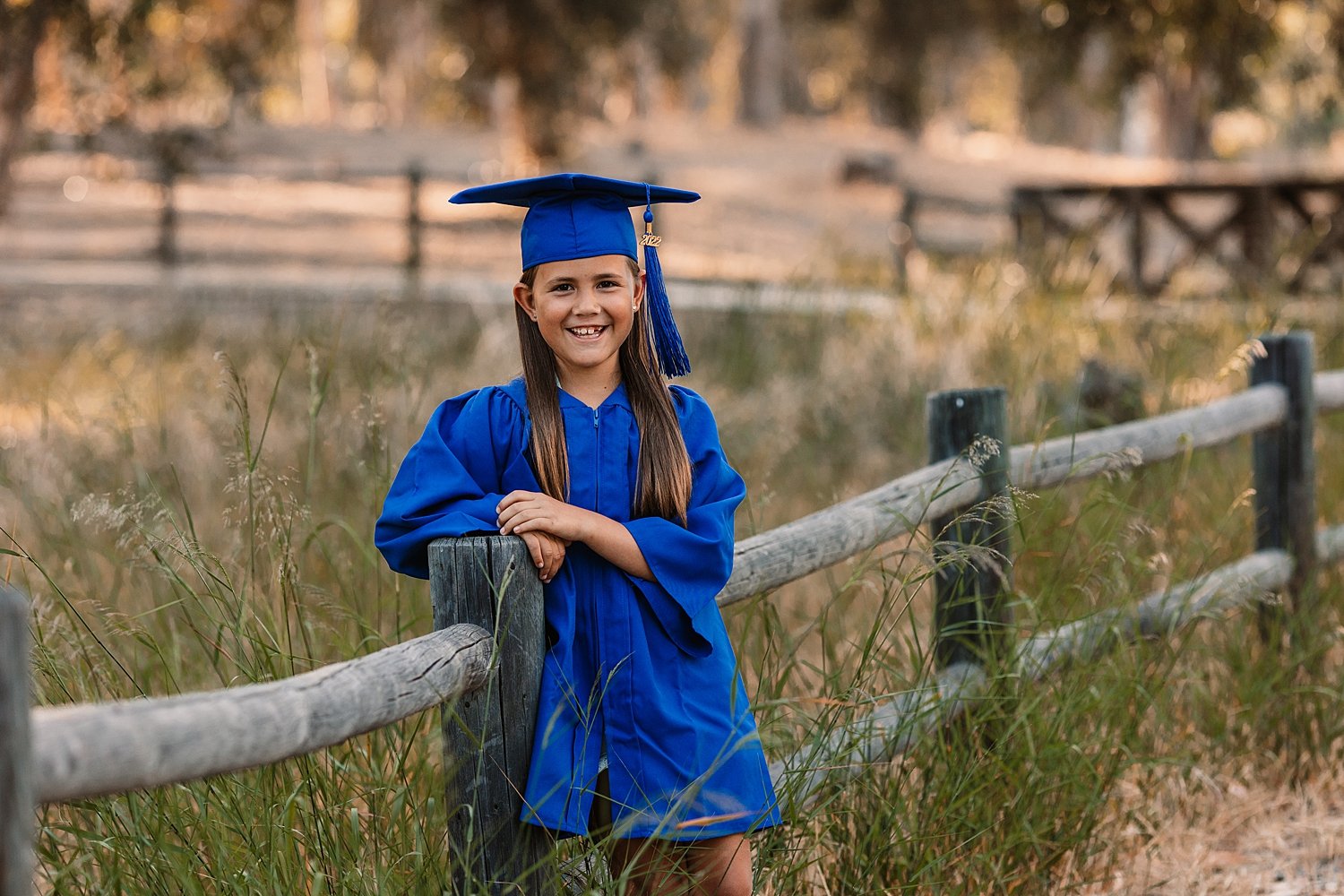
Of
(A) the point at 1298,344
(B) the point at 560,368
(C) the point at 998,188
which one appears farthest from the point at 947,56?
(B) the point at 560,368

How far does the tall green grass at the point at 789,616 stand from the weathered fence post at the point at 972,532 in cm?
11

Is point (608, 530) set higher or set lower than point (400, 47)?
lower

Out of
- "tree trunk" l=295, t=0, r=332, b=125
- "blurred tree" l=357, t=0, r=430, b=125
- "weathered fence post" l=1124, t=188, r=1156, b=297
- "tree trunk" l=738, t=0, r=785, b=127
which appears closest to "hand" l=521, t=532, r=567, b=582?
"weathered fence post" l=1124, t=188, r=1156, b=297

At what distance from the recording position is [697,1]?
41656 millimetres

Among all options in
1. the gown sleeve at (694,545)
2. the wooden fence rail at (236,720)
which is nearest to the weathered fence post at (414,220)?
the gown sleeve at (694,545)

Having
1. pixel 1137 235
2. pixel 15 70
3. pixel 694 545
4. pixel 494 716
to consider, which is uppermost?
pixel 15 70

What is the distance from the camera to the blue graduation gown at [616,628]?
2.26 m

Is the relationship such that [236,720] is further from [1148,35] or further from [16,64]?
[1148,35]

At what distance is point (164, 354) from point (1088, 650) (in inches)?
324

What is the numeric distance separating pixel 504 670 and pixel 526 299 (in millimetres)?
585

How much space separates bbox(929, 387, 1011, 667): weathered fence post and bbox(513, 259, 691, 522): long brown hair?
1086 mm

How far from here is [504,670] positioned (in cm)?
226

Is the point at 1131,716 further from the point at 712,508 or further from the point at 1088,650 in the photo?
the point at 712,508

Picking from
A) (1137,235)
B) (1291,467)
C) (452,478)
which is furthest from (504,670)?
(1137,235)
